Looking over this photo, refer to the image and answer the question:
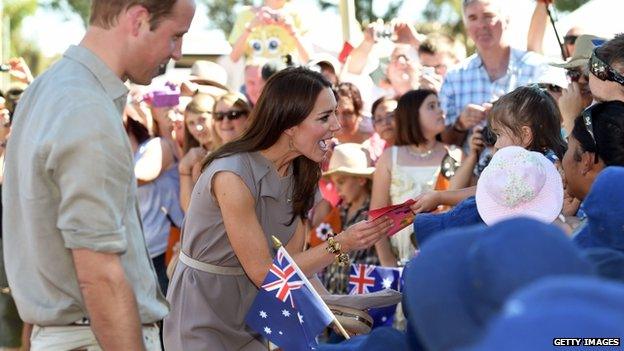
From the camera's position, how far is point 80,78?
308 cm

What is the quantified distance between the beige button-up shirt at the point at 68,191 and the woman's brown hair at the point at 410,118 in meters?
3.97

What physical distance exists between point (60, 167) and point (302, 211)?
2017mm

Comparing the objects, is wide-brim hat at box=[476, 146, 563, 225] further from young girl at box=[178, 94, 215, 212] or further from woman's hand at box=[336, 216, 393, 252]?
young girl at box=[178, 94, 215, 212]

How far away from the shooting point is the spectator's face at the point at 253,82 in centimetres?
891

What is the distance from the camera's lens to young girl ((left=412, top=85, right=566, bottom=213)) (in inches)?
177

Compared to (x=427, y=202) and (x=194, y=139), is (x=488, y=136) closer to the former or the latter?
(x=427, y=202)

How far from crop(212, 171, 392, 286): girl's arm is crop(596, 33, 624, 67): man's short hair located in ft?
3.72

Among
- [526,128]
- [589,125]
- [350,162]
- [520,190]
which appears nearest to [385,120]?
[350,162]

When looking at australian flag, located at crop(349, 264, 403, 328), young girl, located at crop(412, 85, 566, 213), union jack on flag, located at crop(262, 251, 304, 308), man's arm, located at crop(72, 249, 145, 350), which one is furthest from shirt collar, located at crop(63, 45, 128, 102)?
australian flag, located at crop(349, 264, 403, 328)

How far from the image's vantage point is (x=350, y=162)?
25.5 feet

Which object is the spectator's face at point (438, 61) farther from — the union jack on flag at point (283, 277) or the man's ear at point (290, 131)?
the union jack on flag at point (283, 277)

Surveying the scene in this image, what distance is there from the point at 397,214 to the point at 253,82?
15.2ft

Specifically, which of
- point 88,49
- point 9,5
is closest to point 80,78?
point 88,49

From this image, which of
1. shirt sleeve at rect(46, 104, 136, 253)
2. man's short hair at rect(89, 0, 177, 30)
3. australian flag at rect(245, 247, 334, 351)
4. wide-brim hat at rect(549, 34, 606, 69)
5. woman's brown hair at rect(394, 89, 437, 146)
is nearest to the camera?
shirt sleeve at rect(46, 104, 136, 253)
